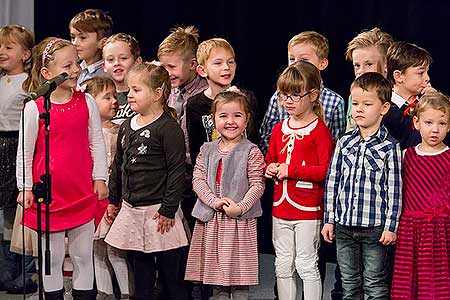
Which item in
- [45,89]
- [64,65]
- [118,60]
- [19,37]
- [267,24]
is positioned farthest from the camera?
[267,24]

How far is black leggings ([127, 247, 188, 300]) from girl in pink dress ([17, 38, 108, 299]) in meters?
0.22

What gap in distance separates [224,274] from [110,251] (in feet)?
2.05

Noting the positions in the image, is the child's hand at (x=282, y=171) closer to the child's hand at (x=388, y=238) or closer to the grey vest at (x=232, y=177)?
the grey vest at (x=232, y=177)

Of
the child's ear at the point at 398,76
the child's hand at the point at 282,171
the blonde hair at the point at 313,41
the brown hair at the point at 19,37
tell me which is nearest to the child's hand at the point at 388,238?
the child's hand at the point at 282,171

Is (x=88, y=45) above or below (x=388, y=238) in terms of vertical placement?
above

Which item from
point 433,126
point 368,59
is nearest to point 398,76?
point 368,59

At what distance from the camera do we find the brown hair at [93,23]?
5.73 metres

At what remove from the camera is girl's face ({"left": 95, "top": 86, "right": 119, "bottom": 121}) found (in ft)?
17.4

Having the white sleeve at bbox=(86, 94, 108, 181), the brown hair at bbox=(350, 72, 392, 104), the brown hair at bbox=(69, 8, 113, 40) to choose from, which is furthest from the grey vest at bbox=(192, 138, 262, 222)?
the brown hair at bbox=(69, 8, 113, 40)

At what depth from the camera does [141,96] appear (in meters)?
4.98

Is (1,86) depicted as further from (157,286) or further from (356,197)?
(356,197)

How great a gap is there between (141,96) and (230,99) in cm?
39

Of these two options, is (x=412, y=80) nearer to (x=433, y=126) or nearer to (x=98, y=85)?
(x=433, y=126)

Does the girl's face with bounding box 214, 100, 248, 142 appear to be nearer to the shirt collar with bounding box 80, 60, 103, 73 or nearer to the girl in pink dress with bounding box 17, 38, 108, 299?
the girl in pink dress with bounding box 17, 38, 108, 299
